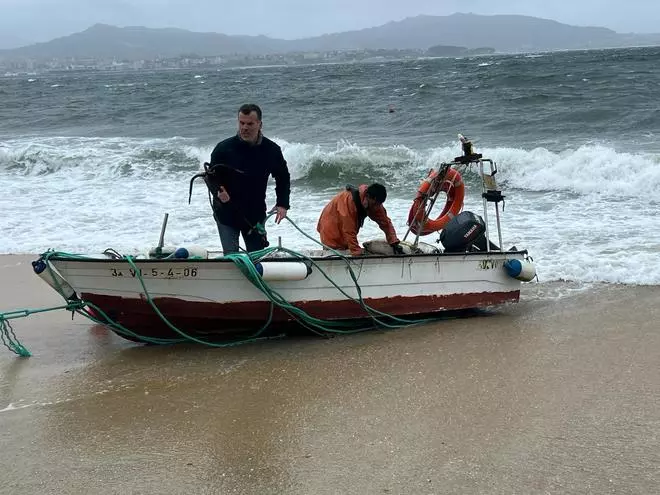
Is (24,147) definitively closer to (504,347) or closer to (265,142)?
(265,142)

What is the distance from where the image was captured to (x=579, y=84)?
88.6 ft

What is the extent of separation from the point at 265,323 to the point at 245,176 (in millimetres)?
1164

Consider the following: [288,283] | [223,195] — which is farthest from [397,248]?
[223,195]

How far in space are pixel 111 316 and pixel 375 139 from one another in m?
14.2

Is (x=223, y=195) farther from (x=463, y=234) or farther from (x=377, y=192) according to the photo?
(x=463, y=234)

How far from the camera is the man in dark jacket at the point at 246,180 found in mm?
4919

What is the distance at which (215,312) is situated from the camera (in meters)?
4.98

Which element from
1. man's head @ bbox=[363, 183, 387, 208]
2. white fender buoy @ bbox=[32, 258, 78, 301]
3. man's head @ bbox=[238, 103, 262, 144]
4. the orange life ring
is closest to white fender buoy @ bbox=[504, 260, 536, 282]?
the orange life ring

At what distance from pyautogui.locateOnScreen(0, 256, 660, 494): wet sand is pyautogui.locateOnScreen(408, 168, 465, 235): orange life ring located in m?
1.04

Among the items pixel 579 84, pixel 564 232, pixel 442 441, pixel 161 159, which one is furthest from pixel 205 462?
pixel 579 84

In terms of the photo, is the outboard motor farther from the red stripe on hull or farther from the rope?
the rope

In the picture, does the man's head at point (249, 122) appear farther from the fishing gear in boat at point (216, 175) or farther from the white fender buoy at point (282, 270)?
the white fender buoy at point (282, 270)

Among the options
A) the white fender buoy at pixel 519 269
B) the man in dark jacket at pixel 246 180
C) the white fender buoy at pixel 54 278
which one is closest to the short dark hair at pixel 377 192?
the man in dark jacket at pixel 246 180

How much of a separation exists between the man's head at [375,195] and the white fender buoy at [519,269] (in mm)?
1420
